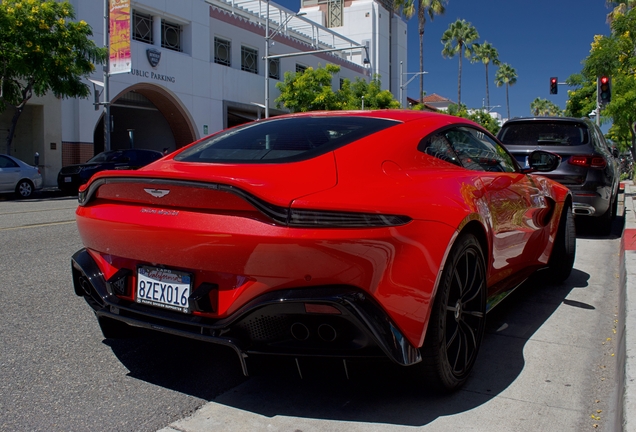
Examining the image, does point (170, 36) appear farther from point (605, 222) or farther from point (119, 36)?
point (605, 222)

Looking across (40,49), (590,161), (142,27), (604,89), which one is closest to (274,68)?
(142,27)

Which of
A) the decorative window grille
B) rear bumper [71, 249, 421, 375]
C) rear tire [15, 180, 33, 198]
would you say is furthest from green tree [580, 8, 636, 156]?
the decorative window grille

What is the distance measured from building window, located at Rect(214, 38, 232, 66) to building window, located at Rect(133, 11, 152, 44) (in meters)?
4.55

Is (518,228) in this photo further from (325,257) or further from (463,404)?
(325,257)

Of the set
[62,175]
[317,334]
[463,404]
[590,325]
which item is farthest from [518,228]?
[62,175]

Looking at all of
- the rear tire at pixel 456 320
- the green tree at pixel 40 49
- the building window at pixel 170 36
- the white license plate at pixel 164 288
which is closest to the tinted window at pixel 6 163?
the green tree at pixel 40 49

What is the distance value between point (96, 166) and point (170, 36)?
1236 cm

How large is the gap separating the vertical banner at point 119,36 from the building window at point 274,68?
13817 millimetres

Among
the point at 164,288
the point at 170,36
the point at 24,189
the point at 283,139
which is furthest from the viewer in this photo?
the point at 170,36

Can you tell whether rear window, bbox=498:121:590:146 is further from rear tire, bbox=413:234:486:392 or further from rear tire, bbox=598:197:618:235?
rear tire, bbox=413:234:486:392

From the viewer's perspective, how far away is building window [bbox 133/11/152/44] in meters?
27.2

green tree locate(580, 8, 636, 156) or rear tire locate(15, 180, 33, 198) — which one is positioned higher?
green tree locate(580, 8, 636, 156)

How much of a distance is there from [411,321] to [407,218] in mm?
454

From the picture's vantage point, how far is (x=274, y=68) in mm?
36500
